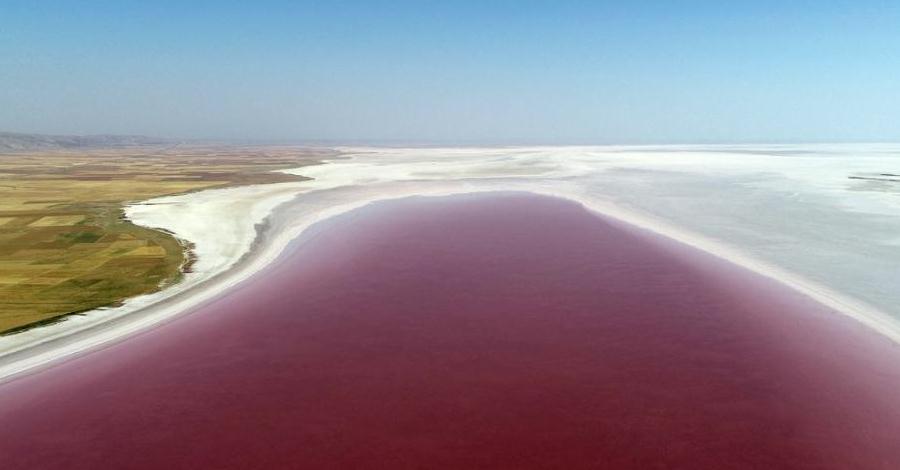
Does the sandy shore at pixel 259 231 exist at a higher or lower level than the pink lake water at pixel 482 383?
higher

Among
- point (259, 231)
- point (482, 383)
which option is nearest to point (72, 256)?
point (259, 231)

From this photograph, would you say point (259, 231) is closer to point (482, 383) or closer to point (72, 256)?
point (72, 256)

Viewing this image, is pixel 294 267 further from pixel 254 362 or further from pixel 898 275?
pixel 898 275

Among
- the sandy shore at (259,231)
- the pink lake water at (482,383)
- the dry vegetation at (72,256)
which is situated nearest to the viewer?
the pink lake water at (482,383)

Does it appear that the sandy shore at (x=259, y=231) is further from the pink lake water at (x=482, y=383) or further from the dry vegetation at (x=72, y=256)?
the dry vegetation at (x=72, y=256)

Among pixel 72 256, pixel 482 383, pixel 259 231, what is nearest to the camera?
pixel 482 383

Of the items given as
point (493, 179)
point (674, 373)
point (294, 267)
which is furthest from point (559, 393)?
point (493, 179)

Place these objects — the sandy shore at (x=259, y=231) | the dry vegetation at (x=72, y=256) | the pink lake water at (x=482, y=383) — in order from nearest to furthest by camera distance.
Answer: the pink lake water at (x=482, y=383), the sandy shore at (x=259, y=231), the dry vegetation at (x=72, y=256)

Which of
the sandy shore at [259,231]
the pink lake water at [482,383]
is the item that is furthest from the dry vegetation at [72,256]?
the pink lake water at [482,383]
